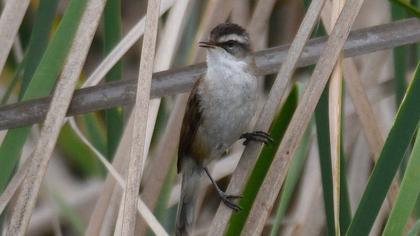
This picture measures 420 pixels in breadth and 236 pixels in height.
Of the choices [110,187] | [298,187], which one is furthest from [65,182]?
[110,187]

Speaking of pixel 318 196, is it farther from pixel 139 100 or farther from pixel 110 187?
pixel 139 100

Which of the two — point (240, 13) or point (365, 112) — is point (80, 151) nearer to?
point (240, 13)

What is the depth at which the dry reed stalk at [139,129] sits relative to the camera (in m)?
1.72

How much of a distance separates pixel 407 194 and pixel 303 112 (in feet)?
1.11

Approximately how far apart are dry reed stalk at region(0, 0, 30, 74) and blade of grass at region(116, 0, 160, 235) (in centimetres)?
44

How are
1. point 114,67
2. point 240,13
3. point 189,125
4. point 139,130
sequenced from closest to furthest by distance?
point 139,130, point 114,67, point 189,125, point 240,13

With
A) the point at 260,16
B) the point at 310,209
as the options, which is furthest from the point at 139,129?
the point at 310,209

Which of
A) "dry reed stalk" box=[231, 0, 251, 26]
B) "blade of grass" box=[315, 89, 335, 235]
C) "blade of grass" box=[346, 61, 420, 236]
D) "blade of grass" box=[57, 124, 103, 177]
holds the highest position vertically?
"blade of grass" box=[57, 124, 103, 177]

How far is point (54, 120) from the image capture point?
→ 73.6 inches

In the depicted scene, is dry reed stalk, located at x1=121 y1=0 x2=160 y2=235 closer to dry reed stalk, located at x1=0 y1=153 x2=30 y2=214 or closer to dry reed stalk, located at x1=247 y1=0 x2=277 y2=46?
dry reed stalk, located at x1=0 y1=153 x2=30 y2=214

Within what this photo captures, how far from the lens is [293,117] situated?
185cm

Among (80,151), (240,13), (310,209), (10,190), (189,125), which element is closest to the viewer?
(10,190)

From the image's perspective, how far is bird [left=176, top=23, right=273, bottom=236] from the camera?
2518 millimetres

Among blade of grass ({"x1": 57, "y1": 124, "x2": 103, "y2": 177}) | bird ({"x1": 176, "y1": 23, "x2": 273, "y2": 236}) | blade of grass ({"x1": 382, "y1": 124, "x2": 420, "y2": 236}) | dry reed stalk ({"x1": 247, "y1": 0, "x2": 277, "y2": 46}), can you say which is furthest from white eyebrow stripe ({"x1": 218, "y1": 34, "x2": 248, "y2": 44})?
blade of grass ({"x1": 382, "y1": 124, "x2": 420, "y2": 236})
